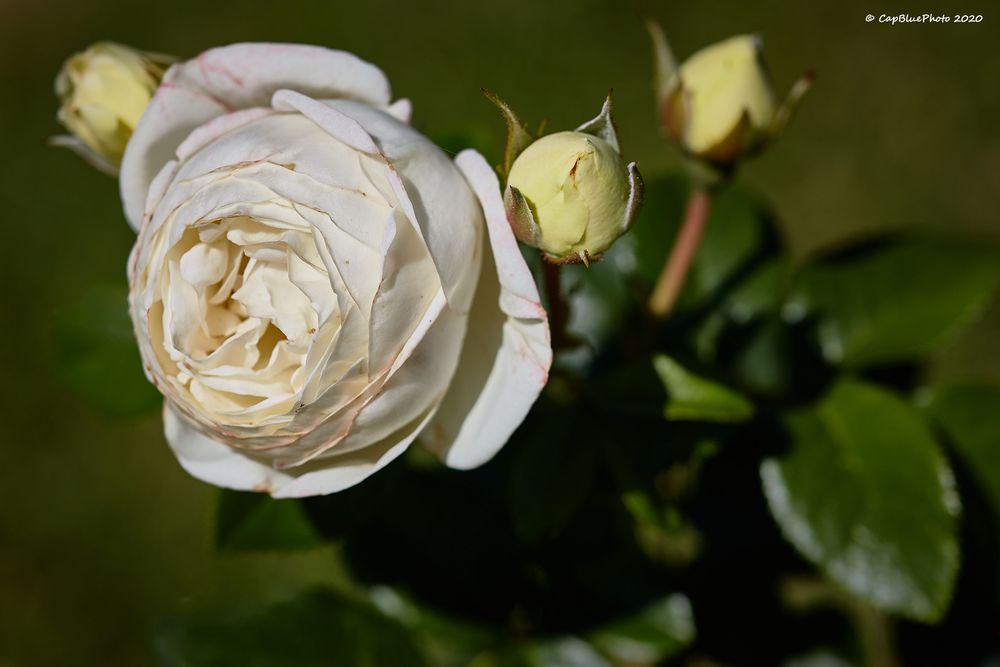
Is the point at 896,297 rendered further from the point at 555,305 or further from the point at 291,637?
the point at 291,637

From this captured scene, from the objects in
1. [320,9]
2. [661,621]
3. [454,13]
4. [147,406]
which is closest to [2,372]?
[320,9]

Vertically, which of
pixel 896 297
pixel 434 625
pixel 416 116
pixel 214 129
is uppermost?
pixel 214 129

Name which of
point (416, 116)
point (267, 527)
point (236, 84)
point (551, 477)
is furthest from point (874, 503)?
point (416, 116)

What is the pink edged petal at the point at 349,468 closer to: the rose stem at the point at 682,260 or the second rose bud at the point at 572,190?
the second rose bud at the point at 572,190

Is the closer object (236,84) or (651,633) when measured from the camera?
(236,84)

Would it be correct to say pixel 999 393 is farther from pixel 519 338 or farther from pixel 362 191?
pixel 362 191

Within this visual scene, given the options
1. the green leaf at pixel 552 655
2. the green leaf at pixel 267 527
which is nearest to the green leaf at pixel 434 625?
the green leaf at pixel 552 655

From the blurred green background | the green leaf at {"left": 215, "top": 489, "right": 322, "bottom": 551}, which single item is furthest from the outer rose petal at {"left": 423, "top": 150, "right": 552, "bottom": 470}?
the blurred green background
